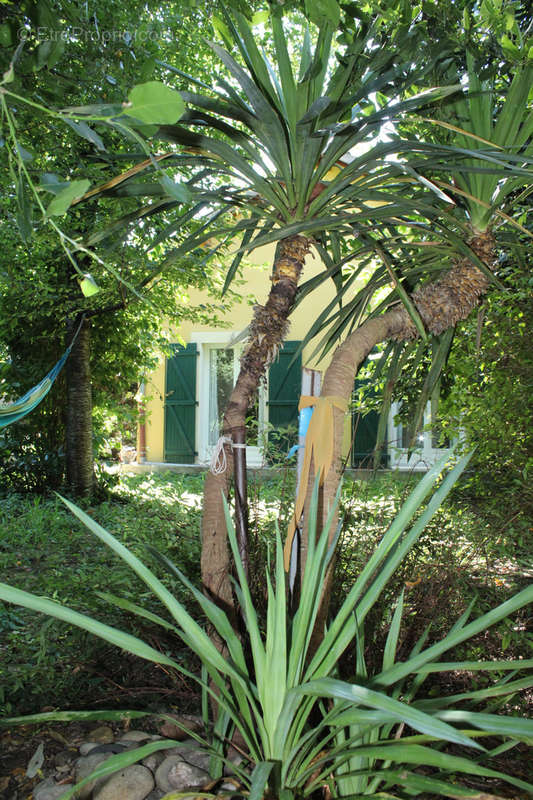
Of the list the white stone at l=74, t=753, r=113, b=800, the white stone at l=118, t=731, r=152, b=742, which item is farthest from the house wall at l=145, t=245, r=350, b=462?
the white stone at l=74, t=753, r=113, b=800

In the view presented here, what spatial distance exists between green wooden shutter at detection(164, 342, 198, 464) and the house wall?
0.60 feet

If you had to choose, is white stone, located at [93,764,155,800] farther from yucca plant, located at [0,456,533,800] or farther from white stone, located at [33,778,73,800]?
yucca plant, located at [0,456,533,800]

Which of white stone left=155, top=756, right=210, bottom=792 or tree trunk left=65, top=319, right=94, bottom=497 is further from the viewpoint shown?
tree trunk left=65, top=319, right=94, bottom=497

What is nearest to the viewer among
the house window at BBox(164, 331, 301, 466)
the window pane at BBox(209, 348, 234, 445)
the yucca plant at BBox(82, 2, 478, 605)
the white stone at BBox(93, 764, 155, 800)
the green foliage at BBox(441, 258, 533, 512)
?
the white stone at BBox(93, 764, 155, 800)

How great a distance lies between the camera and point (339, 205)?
1.83 m

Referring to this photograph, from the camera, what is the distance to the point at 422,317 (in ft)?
6.28

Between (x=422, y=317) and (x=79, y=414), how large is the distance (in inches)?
166

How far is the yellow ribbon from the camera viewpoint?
164cm

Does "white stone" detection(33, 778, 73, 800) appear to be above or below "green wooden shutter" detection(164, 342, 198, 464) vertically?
below

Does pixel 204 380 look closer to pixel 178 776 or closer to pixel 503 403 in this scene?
pixel 503 403

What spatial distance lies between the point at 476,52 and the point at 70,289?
3.84 metres

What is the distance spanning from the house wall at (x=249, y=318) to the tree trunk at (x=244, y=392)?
4.89 m

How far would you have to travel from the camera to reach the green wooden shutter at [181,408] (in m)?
7.78

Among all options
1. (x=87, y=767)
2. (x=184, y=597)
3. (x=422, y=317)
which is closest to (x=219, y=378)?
(x=184, y=597)
